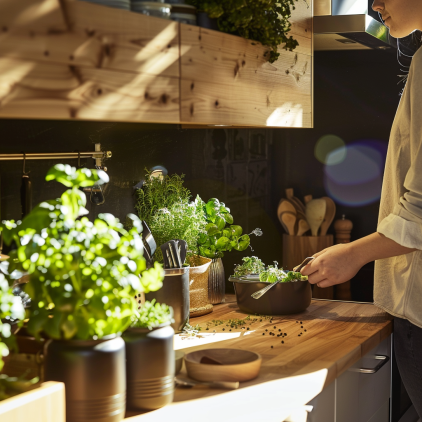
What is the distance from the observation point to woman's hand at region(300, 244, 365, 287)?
4.99 feet

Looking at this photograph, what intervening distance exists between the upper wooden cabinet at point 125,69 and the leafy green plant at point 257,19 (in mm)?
29

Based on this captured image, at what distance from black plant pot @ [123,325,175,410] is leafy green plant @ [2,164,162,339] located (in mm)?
65

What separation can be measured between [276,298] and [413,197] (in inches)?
23.4

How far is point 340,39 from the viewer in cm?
212

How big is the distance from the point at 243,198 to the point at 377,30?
2.76 ft

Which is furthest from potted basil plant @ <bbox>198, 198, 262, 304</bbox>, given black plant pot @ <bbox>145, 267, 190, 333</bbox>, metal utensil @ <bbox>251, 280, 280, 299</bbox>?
black plant pot @ <bbox>145, 267, 190, 333</bbox>

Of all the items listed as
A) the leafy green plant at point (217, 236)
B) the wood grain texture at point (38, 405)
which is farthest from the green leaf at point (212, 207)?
the wood grain texture at point (38, 405)

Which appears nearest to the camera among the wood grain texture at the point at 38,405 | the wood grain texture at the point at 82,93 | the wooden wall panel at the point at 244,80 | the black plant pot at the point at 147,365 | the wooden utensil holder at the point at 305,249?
the wood grain texture at the point at 38,405

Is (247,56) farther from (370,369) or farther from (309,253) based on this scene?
(309,253)

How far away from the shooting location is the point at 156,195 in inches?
77.4

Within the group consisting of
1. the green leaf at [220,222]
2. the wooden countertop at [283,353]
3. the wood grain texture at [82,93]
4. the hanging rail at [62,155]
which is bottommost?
the wooden countertop at [283,353]

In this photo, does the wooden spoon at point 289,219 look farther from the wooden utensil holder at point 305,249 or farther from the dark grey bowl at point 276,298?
the dark grey bowl at point 276,298

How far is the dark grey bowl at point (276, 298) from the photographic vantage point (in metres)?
1.86

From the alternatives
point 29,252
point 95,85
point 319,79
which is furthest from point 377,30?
point 29,252
